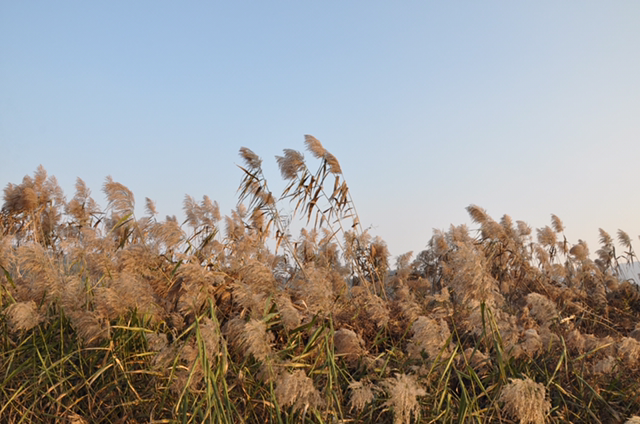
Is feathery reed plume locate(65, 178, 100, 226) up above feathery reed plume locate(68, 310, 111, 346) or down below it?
above

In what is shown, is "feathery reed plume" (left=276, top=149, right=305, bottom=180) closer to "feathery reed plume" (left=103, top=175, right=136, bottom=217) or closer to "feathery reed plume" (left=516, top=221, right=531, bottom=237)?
"feathery reed plume" (left=103, top=175, right=136, bottom=217)

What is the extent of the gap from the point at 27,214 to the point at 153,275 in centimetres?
327

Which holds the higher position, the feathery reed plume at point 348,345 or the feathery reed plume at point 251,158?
the feathery reed plume at point 251,158

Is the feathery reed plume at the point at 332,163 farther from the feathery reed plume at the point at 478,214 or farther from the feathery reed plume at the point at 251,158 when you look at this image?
the feathery reed plume at the point at 478,214

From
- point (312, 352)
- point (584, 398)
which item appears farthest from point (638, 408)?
point (312, 352)

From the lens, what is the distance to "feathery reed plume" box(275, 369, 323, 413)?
3020mm

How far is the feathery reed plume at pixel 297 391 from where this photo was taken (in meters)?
3.02

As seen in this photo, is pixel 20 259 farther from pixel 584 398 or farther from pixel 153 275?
pixel 584 398

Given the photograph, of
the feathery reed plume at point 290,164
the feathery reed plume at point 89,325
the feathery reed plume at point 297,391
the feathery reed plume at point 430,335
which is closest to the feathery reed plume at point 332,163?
the feathery reed plume at point 290,164

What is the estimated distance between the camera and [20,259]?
397 centimetres

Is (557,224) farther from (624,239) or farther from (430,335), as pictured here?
(430,335)

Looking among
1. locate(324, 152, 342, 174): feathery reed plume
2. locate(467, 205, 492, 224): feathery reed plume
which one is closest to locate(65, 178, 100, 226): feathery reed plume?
locate(324, 152, 342, 174): feathery reed plume

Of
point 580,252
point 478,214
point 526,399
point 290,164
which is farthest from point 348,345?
point 580,252

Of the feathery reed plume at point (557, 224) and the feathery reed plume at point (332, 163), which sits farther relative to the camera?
the feathery reed plume at point (557, 224)
